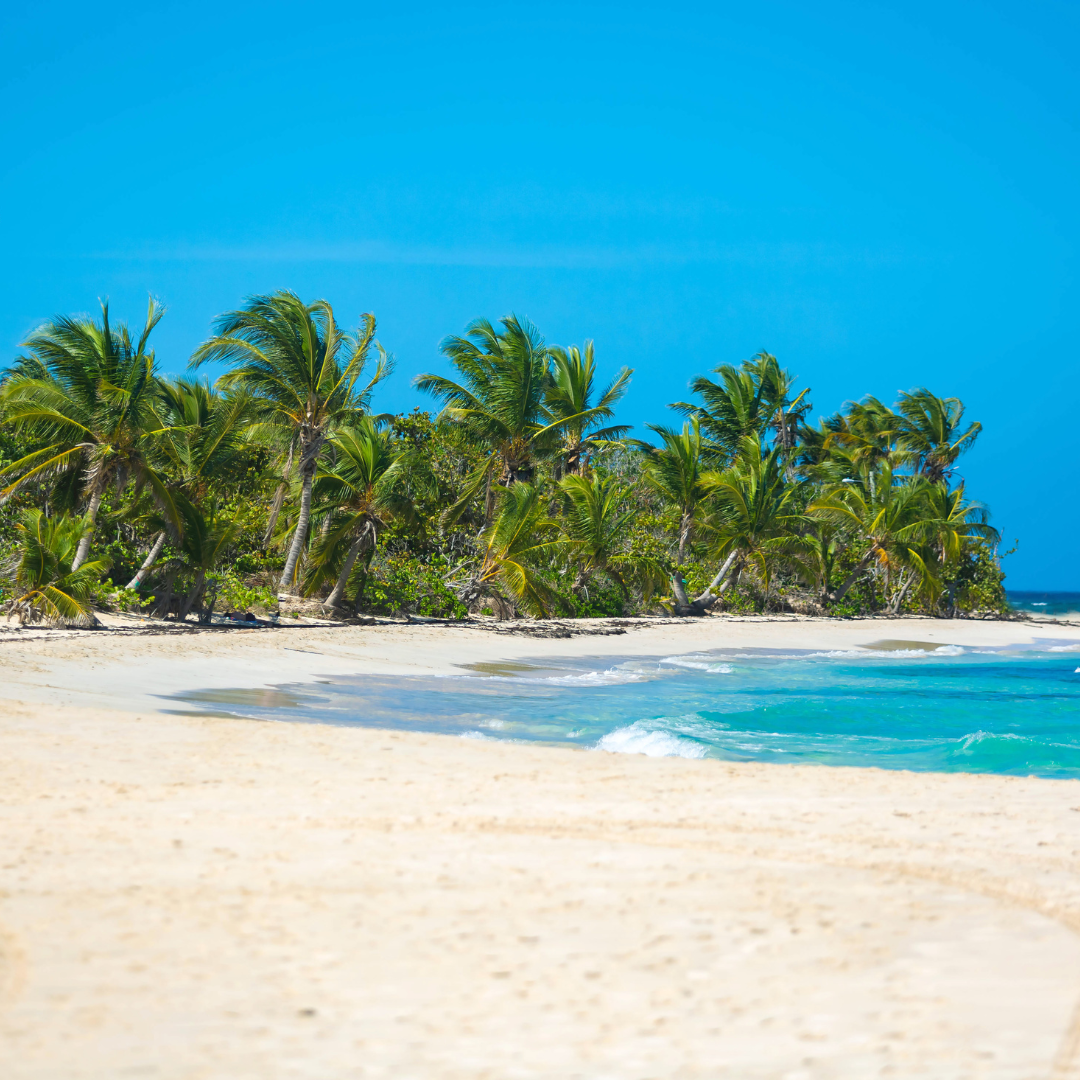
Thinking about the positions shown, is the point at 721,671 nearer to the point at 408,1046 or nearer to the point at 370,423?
the point at 370,423

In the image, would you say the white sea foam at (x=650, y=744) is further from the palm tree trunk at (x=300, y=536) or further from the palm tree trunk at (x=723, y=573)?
the palm tree trunk at (x=723, y=573)

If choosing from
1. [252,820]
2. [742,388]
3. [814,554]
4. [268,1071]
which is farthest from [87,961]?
[742,388]

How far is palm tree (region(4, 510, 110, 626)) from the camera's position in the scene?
15000 millimetres

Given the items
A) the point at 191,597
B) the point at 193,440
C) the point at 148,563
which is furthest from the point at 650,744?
the point at 193,440

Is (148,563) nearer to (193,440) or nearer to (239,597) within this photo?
(239,597)

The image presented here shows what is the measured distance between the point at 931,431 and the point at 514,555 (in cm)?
2790

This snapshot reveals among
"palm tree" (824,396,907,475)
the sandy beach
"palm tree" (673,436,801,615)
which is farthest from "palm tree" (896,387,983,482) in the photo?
the sandy beach

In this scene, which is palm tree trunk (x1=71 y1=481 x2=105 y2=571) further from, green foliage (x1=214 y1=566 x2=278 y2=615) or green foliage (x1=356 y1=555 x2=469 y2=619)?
green foliage (x1=356 y1=555 x2=469 y2=619)

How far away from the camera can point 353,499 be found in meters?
22.2

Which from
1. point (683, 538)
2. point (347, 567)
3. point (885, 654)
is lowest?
point (885, 654)

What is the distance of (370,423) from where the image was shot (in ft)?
74.2

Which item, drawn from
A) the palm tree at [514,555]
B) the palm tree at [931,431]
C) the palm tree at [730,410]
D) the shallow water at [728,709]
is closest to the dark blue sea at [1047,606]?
the palm tree at [931,431]

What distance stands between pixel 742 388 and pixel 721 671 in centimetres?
2117

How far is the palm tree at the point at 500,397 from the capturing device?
89.0 feet
